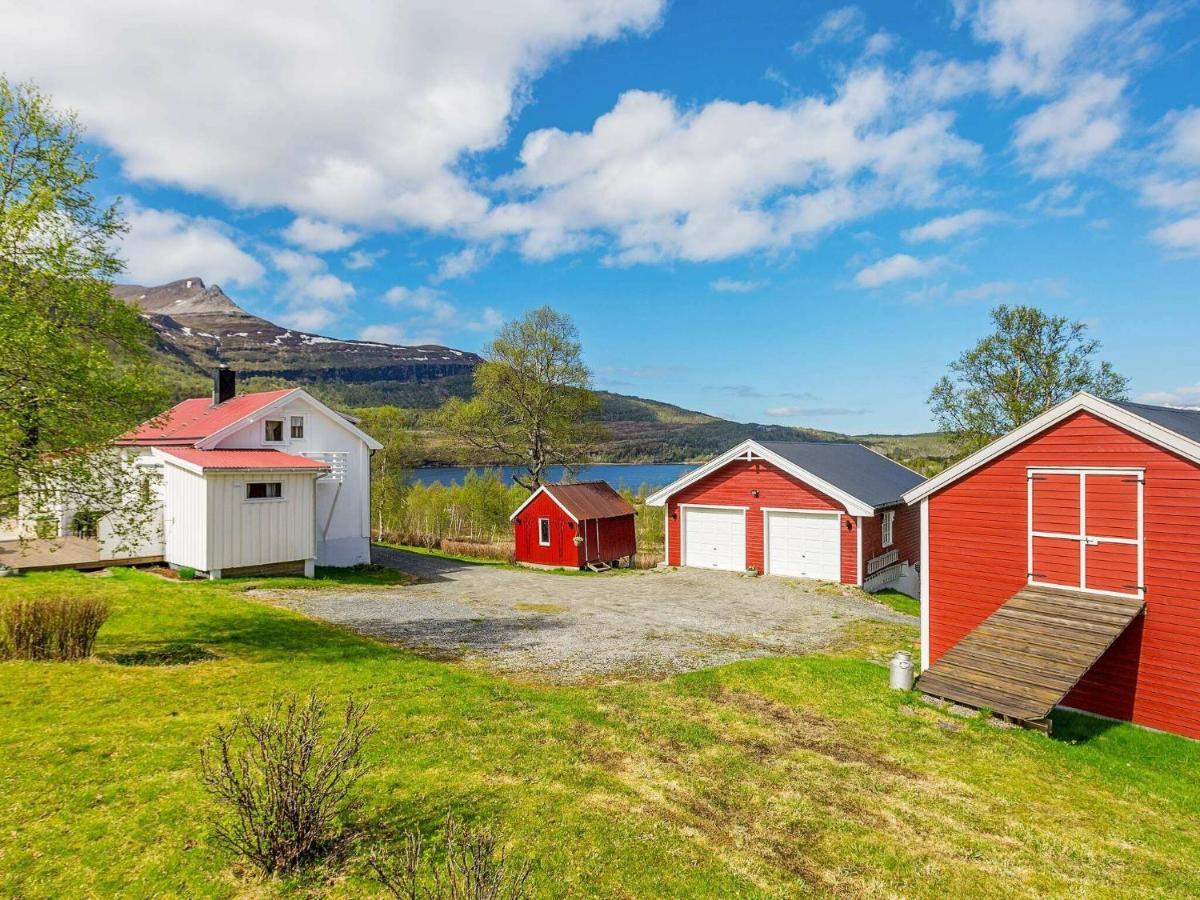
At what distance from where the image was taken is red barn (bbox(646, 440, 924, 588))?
22781 millimetres

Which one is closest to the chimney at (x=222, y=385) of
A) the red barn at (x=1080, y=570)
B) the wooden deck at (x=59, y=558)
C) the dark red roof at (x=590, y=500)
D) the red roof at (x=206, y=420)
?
the red roof at (x=206, y=420)

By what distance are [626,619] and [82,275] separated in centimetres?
1340

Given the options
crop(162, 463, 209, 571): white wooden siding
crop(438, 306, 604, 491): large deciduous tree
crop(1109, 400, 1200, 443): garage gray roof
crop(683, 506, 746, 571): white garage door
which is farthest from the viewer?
crop(438, 306, 604, 491): large deciduous tree

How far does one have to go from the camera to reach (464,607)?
17297 millimetres

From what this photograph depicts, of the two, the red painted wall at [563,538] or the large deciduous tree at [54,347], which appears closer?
the large deciduous tree at [54,347]

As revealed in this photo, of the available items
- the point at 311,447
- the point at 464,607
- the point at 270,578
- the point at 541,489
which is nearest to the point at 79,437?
the point at 464,607

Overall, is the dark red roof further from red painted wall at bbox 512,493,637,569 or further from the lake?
the lake

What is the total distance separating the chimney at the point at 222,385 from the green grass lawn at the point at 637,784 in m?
17.5

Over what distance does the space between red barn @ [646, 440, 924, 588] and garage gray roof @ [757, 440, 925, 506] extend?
3.3 inches

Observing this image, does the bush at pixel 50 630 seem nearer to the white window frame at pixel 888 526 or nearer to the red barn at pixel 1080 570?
the red barn at pixel 1080 570

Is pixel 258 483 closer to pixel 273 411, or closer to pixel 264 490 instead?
pixel 264 490

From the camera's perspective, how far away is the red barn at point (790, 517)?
897 inches

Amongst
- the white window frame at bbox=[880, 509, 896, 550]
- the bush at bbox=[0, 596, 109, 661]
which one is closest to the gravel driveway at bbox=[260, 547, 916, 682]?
the white window frame at bbox=[880, 509, 896, 550]

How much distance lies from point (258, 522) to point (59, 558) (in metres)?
5.49
